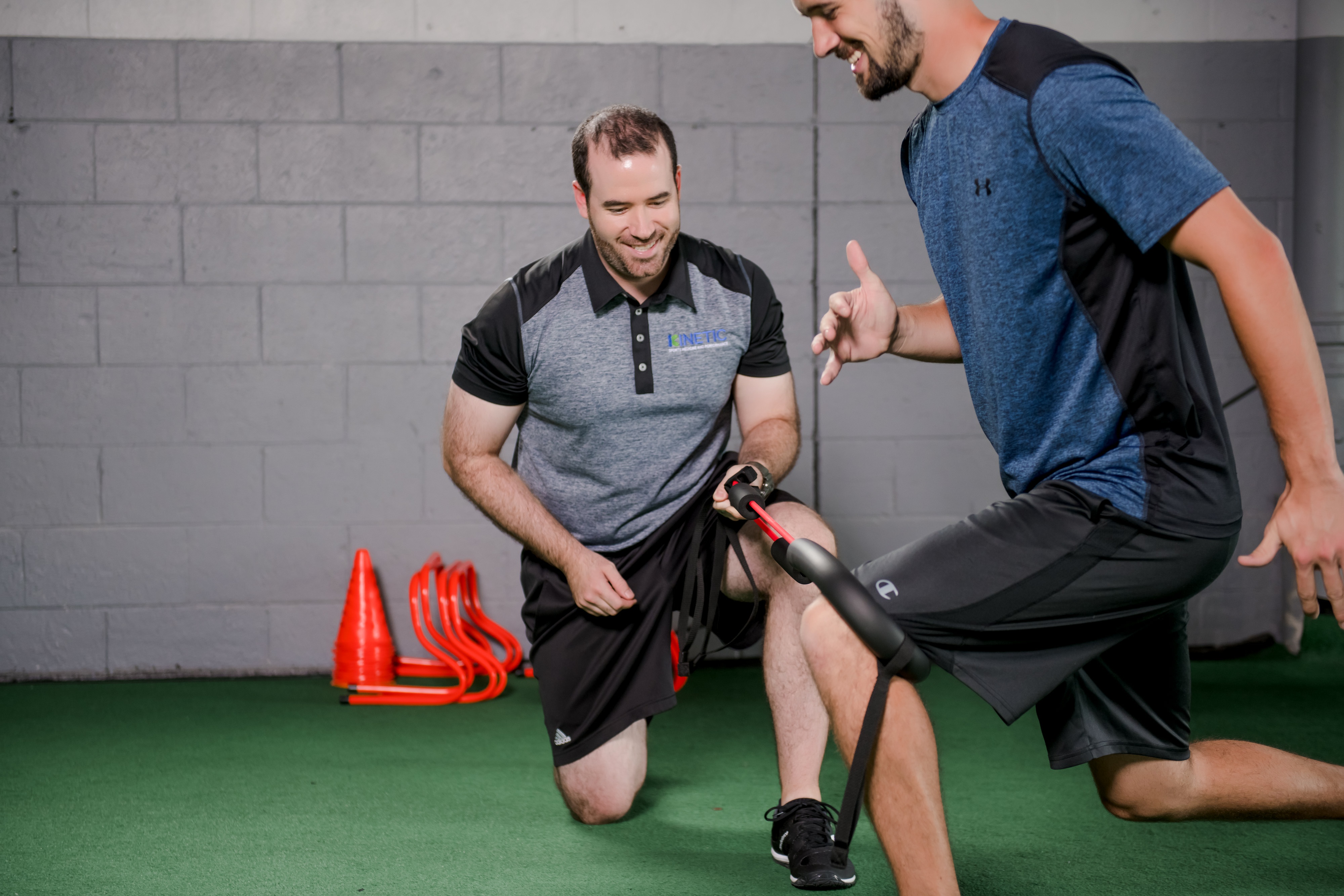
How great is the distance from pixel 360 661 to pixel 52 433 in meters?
1.24

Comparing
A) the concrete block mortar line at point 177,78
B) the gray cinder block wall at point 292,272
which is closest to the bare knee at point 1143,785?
the gray cinder block wall at point 292,272

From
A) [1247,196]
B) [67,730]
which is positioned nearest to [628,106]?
[67,730]

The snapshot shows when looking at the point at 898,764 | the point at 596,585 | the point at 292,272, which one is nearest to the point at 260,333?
the point at 292,272

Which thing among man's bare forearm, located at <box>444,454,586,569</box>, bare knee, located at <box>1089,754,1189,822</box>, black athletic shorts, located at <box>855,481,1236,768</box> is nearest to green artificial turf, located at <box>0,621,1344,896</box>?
bare knee, located at <box>1089,754,1189,822</box>

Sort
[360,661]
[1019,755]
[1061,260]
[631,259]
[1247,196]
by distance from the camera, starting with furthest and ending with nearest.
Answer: [1247,196], [360,661], [1019,755], [631,259], [1061,260]

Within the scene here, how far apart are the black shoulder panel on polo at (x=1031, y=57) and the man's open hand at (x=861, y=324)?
0.31m

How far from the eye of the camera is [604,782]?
2.13 meters

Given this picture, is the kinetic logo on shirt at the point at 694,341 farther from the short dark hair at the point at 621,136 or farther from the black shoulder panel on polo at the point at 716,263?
the short dark hair at the point at 621,136

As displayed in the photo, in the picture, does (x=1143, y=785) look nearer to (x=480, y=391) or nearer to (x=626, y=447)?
(x=626, y=447)

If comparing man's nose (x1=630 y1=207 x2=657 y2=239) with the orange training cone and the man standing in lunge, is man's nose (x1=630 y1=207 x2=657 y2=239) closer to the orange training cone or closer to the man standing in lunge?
the man standing in lunge

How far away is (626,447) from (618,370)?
0.55 feet

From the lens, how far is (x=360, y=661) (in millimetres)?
3260

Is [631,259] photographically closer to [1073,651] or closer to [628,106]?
[628,106]

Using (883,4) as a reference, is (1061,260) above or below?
below
